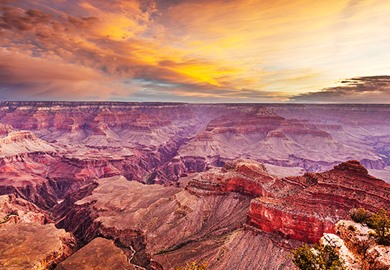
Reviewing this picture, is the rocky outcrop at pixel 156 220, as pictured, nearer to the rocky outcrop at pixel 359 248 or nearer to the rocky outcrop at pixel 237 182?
the rocky outcrop at pixel 237 182

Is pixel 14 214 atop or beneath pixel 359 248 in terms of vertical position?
beneath

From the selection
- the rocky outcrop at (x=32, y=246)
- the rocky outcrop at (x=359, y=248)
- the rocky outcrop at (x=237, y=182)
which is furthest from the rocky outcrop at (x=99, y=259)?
the rocky outcrop at (x=359, y=248)

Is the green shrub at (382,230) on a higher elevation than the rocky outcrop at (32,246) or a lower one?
higher

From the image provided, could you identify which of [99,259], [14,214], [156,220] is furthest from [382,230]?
[14,214]

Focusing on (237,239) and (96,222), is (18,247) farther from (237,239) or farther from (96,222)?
(237,239)

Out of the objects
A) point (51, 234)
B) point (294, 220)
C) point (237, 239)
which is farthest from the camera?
point (51, 234)

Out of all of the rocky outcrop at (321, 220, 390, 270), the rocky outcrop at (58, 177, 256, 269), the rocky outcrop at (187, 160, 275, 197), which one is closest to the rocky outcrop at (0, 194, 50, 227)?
the rocky outcrop at (58, 177, 256, 269)

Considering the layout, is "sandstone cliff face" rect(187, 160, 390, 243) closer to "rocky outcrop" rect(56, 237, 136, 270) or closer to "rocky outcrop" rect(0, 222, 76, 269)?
"rocky outcrop" rect(56, 237, 136, 270)

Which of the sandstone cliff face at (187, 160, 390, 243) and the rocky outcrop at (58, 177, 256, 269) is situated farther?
the rocky outcrop at (58, 177, 256, 269)

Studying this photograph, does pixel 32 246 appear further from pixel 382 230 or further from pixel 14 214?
pixel 382 230

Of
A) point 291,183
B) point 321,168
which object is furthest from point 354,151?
point 291,183

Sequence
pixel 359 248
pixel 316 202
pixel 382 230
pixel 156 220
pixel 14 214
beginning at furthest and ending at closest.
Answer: pixel 14 214 < pixel 156 220 < pixel 316 202 < pixel 359 248 < pixel 382 230
